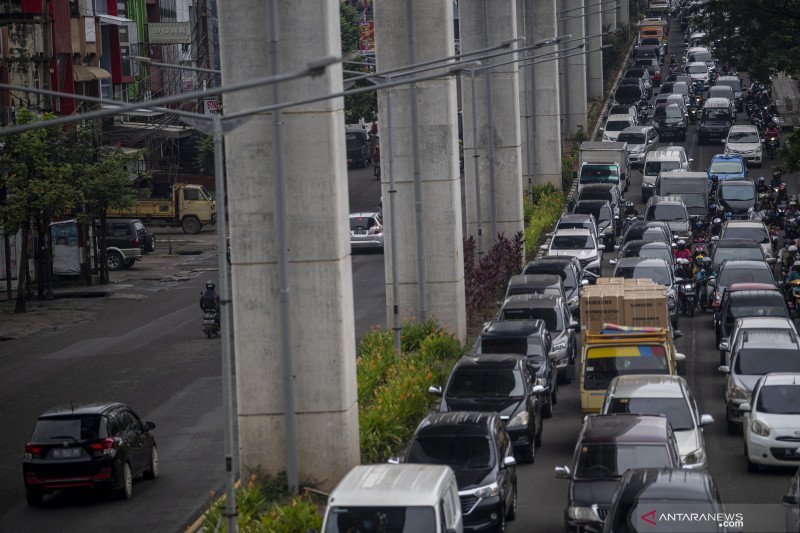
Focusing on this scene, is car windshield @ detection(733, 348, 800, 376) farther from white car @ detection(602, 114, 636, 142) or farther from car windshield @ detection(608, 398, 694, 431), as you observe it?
white car @ detection(602, 114, 636, 142)

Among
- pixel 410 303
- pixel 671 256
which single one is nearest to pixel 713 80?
pixel 671 256

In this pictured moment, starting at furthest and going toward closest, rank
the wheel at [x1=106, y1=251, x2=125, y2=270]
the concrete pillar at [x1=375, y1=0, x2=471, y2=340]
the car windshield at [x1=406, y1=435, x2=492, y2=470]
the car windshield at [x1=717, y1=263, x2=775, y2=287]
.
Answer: the wheel at [x1=106, y1=251, x2=125, y2=270] → the car windshield at [x1=717, y1=263, x2=775, y2=287] → the concrete pillar at [x1=375, y1=0, x2=471, y2=340] → the car windshield at [x1=406, y1=435, x2=492, y2=470]

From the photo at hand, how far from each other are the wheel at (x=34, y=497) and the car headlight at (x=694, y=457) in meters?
9.36

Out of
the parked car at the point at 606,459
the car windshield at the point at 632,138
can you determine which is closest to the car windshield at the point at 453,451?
the parked car at the point at 606,459

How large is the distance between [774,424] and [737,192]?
3109cm

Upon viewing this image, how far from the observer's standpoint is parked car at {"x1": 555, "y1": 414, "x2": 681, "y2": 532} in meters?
17.7

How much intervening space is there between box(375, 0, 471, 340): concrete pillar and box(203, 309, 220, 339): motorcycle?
5215mm

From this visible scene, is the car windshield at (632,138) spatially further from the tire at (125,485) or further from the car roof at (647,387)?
the tire at (125,485)

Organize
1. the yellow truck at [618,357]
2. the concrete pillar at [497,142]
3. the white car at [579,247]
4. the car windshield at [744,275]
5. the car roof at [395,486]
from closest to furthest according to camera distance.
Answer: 1. the car roof at [395,486]
2. the yellow truck at [618,357]
3. the car windshield at [744,275]
4. the white car at [579,247]
5. the concrete pillar at [497,142]

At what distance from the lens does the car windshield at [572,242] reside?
4269cm

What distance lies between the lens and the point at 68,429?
2158 centimetres

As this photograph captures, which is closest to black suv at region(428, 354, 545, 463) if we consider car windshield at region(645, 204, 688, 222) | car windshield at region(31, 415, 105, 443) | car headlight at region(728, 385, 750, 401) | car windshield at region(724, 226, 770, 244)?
car headlight at region(728, 385, 750, 401)

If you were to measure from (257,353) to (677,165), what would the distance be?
131 feet

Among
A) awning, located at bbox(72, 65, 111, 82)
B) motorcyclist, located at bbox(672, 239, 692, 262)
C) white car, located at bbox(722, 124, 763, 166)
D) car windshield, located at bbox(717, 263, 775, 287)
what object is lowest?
car windshield, located at bbox(717, 263, 775, 287)
